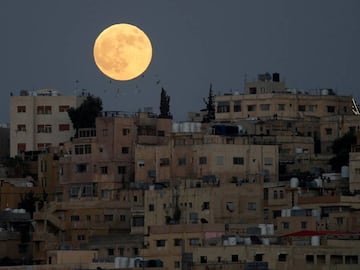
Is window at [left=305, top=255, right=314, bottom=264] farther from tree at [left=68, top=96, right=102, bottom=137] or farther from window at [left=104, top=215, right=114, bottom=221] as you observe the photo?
tree at [left=68, top=96, right=102, bottom=137]

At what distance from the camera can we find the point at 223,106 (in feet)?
389

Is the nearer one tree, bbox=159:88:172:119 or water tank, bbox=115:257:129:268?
water tank, bbox=115:257:129:268

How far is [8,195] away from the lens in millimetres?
108688

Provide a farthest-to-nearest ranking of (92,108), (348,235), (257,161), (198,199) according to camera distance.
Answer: (92,108)
(257,161)
(198,199)
(348,235)

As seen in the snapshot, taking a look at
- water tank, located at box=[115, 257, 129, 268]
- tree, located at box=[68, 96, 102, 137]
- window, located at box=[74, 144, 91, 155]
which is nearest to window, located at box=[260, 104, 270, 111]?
tree, located at box=[68, 96, 102, 137]

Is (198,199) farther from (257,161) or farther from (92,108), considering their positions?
(92,108)

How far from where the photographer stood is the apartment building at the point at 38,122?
119 m

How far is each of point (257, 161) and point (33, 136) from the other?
19.8 metres

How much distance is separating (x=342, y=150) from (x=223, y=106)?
1415 centimetres

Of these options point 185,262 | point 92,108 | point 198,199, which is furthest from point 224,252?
point 92,108

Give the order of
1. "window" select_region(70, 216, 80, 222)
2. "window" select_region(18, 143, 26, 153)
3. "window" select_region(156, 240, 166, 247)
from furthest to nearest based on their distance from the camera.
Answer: "window" select_region(18, 143, 26, 153), "window" select_region(70, 216, 80, 222), "window" select_region(156, 240, 166, 247)

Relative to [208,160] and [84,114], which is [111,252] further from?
[84,114]

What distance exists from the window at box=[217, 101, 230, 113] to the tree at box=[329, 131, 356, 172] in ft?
33.2

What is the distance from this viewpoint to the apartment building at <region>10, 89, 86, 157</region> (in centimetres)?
11856
